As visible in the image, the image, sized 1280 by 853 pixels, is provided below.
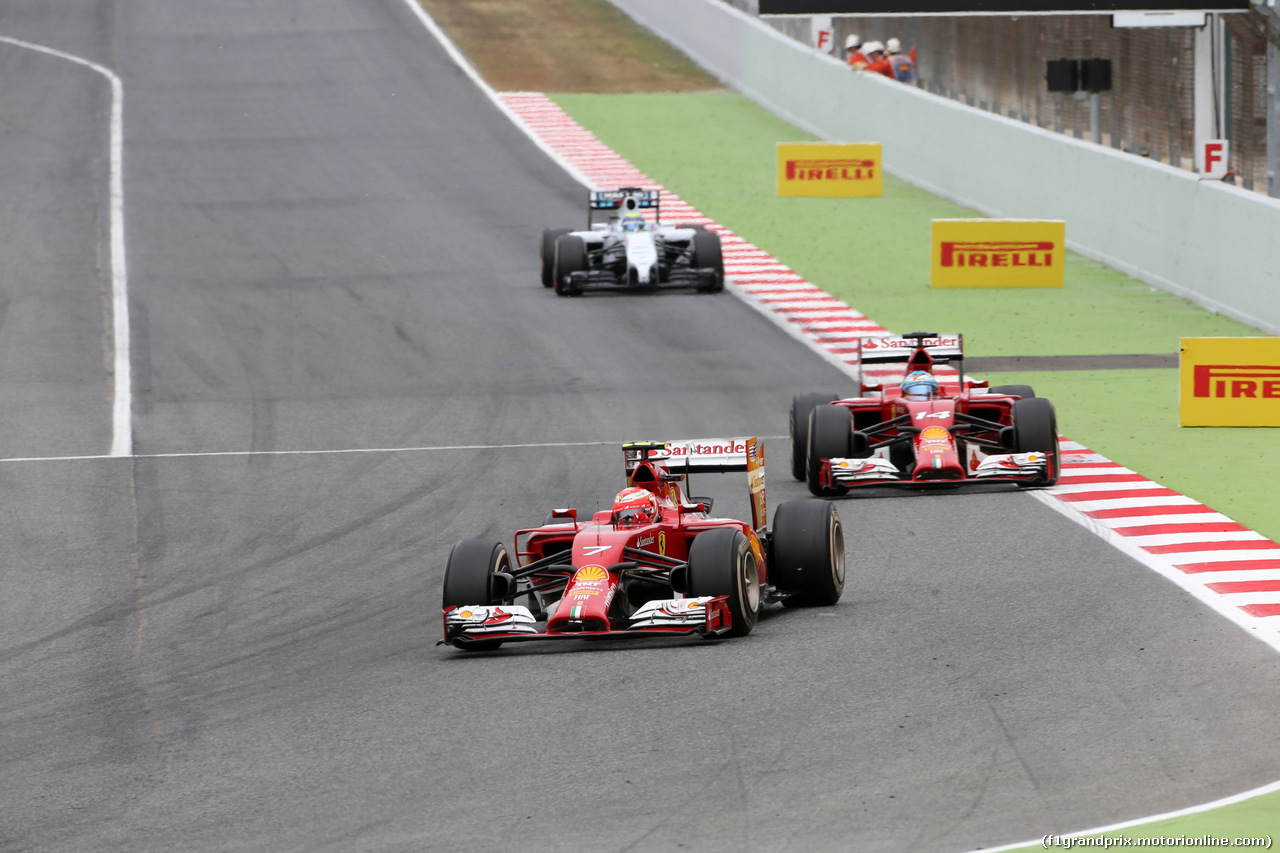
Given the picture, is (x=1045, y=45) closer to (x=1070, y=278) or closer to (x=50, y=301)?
(x=1070, y=278)

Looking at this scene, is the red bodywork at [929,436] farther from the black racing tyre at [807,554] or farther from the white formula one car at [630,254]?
the white formula one car at [630,254]

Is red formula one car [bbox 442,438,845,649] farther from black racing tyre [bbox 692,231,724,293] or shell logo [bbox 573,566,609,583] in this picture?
black racing tyre [bbox 692,231,724,293]

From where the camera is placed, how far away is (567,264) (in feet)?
92.1

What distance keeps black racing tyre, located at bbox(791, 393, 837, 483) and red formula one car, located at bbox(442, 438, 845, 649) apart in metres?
4.14

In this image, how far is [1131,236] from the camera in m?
30.0

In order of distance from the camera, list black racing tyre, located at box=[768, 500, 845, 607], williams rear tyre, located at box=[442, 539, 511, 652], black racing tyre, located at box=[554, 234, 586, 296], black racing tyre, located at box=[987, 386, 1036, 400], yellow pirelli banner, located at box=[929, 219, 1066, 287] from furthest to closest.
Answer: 1. yellow pirelli banner, located at box=[929, 219, 1066, 287]
2. black racing tyre, located at box=[554, 234, 586, 296]
3. black racing tyre, located at box=[987, 386, 1036, 400]
4. black racing tyre, located at box=[768, 500, 845, 607]
5. williams rear tyre, located at box=[442, 539, 511, 652]

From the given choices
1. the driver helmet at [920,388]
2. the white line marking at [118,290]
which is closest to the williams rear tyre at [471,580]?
the driver helmet at [920,388]

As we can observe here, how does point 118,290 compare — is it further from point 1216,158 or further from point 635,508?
point 635,508

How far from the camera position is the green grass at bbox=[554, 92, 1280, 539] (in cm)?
1864

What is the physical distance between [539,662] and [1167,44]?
78.8ft

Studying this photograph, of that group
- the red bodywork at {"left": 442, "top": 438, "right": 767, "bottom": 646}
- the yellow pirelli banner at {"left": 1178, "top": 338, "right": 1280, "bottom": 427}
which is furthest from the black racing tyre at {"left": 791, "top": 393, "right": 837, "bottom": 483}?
the red bodywork at {"left": 442, "top": 438, "right": 767, "bottom": 646}

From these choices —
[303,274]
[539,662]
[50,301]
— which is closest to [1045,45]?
[303,274]

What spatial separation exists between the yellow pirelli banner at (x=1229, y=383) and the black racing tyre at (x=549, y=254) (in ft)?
37.2

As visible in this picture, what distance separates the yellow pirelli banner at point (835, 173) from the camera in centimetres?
3759
